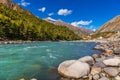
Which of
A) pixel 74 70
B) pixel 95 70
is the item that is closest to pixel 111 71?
pixel 95 70

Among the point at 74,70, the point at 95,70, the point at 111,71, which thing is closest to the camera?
the point at 74,70

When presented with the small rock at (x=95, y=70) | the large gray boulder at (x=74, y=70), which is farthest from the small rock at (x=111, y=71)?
the large gray boulder at (x=74, y=70)

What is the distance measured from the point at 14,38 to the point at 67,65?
5523 cm

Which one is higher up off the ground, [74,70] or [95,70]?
[74,70]

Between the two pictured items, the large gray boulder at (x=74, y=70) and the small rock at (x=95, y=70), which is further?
the small rock at (x=95, y=70)

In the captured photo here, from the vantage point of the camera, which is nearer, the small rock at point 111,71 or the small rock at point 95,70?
the small rock at point 111,71

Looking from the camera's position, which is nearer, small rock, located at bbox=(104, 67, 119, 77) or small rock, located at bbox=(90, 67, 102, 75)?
small rock, located at bbox=(104, 67, 119, 77)

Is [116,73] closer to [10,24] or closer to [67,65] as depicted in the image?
[67,65]

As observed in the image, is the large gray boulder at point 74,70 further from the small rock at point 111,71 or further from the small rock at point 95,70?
the small rock at point 111,71

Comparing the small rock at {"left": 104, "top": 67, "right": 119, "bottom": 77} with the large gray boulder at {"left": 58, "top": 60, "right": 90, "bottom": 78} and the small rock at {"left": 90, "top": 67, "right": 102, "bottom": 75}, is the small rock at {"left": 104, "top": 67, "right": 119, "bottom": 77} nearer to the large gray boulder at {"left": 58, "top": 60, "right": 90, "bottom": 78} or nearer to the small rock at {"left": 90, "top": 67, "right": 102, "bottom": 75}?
the small rock at {"left": 90, "top": 67, "right": 102, "bottom": 75}

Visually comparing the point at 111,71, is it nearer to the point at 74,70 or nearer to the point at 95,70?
the point at 95,70

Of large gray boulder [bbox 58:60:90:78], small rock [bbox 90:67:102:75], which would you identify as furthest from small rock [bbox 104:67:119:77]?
large gray boulder [bbox 58:60:90:78]

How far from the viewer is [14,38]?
69.7m

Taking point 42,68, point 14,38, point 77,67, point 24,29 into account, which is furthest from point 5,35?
point 77,67
